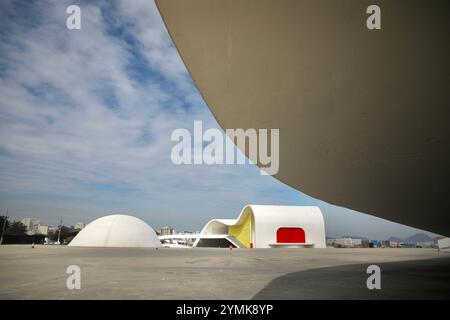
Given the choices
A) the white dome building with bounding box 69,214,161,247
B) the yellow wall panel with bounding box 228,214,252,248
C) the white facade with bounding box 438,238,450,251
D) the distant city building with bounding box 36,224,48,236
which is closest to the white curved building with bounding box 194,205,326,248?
the yellow wall panel with bounding box 228,214,252,248

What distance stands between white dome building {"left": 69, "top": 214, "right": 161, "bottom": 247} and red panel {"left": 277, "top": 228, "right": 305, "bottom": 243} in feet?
61.4

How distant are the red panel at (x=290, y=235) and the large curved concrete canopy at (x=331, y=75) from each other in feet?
133

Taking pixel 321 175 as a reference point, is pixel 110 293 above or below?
below

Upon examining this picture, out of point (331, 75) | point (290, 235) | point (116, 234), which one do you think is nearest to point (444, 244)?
point (290, 235)

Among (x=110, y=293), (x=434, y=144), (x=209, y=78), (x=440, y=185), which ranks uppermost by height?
(x=209, y=78)

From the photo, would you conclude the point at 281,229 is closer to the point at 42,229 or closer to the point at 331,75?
the point at 331,75

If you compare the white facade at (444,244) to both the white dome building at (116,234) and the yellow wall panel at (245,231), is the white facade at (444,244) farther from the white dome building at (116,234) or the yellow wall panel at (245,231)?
the white dome building at (116,234)

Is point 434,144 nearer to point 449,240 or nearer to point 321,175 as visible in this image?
point 321,175

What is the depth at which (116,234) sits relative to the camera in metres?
32.7

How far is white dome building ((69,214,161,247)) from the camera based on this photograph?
105ft

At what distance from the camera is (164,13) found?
3.10m

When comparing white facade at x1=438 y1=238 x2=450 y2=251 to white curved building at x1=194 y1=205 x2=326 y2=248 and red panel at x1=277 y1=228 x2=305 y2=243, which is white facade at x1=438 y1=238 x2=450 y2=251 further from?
red panel at x1=277 y1=228 x2=305 y2=243
